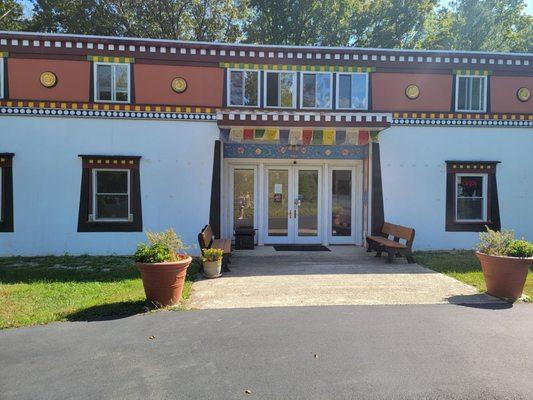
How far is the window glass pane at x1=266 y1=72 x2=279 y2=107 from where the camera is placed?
447 inches

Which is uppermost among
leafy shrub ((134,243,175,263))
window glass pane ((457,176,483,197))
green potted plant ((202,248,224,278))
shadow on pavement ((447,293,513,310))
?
window glass pane ((457,176,483,197))

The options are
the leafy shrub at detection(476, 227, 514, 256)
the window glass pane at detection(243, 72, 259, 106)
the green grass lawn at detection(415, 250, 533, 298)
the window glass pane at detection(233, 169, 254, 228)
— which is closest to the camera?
the leafy shrub at detection(476, 227, 514, 256)

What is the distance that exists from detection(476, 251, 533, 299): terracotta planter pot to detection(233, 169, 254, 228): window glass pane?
6.62 meters

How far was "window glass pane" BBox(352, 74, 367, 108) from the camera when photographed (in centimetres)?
1141

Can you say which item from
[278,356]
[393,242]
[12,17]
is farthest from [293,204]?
[12,17]

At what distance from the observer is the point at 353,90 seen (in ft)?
37.5

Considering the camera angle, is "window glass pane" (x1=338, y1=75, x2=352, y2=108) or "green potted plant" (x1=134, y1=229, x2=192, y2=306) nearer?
"green potted plant" (x1=134, y1=229, x2=192, y2=306)

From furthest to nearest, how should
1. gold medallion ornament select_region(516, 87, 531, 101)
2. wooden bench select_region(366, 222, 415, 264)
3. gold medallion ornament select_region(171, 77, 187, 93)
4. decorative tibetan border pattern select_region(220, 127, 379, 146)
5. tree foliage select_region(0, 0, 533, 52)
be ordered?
tree foliage select_region(0, 0, 533, 52)
gold medallion ornament select_region(516, 87, 531, 101)
gold medallion ornament select_region(171, 77, 187, 93)
decorative tibetan border pattern select_region(220, 127, 379, 146)
wooden bench select_region(366, 222, 415, 264)

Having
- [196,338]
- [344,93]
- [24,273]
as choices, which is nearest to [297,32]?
[344,93]

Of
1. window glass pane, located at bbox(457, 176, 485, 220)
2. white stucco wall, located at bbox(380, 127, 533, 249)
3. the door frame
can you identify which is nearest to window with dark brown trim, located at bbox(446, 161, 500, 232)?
window glass pane, located at bbox(457, 176, 485, 220)

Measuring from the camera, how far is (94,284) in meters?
7.64

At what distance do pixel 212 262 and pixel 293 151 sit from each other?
192 inches

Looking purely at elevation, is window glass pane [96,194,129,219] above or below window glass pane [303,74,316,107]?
below

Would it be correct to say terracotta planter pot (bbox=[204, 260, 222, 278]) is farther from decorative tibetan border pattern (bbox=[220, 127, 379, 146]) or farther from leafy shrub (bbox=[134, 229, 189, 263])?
decorative tibetan border pattern (bbox=[220, 127, 379, 146])
